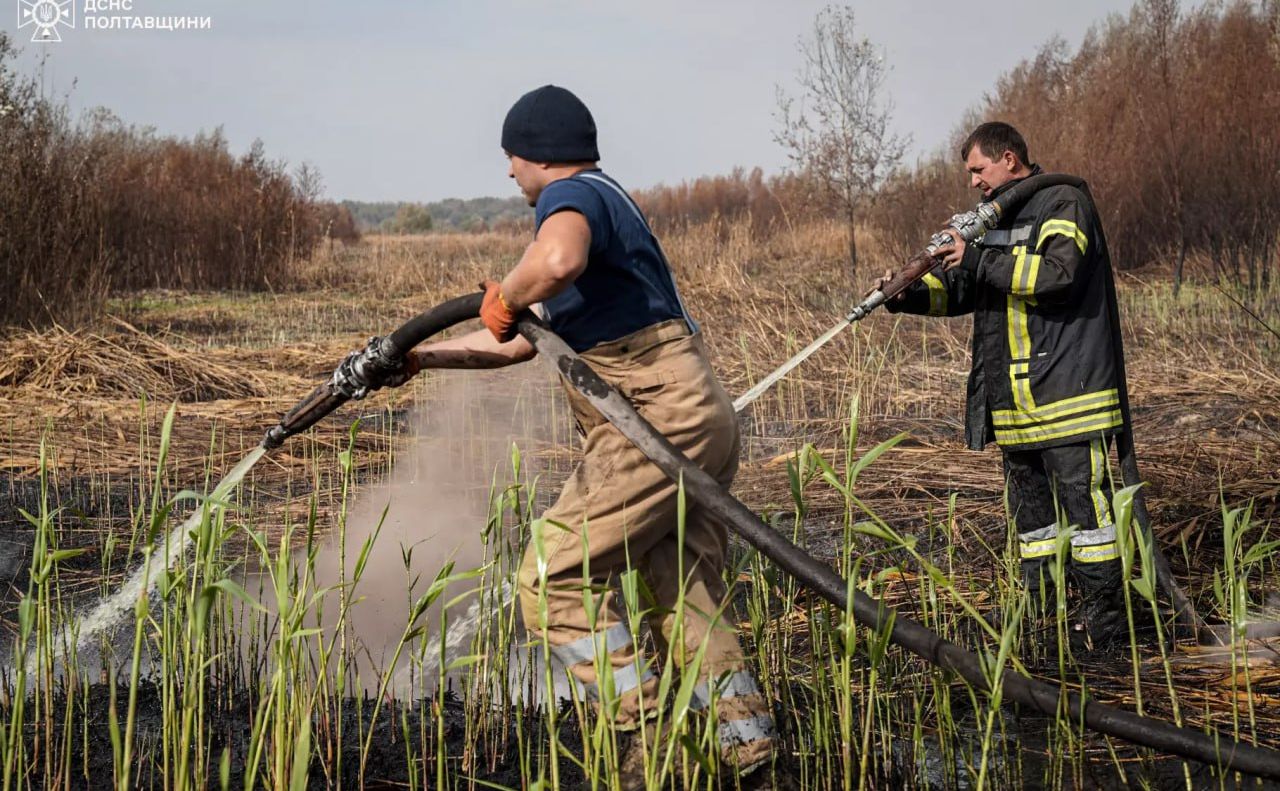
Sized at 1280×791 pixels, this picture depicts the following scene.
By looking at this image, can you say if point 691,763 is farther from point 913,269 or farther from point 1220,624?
point 1220,624

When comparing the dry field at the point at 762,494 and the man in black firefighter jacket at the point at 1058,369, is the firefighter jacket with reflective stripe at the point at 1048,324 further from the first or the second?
the dry field at the point at 762,494

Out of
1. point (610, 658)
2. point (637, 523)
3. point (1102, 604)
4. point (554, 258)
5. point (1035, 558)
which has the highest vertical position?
point (554, 258)

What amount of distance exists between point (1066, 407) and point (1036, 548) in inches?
18.8

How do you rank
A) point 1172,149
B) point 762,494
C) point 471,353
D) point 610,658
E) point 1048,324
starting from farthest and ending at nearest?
point 1172,149
point 762,494
point 1048,324
point 471,353
point 610,658

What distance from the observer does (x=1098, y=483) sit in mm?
3891

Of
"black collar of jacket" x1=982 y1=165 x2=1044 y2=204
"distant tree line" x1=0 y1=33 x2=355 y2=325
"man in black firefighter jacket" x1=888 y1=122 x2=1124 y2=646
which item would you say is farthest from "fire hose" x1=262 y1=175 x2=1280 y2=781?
"distant tree line" x1=0 y1=33 x2=355 y2=325

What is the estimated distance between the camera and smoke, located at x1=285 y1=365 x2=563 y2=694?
4395mm

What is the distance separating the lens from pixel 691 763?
2760 millimetres

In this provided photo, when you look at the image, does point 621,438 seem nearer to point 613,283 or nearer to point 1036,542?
point 613,283

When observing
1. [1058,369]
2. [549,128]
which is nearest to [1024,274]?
[1058,369]

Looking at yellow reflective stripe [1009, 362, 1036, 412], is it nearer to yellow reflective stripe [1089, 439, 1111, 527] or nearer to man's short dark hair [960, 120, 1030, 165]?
yellow reflective stripe [1089, 439, 1111, 527]

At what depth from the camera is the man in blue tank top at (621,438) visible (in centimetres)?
273

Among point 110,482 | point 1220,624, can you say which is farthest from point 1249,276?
point 110,482

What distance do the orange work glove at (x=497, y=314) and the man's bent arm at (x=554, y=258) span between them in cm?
9
